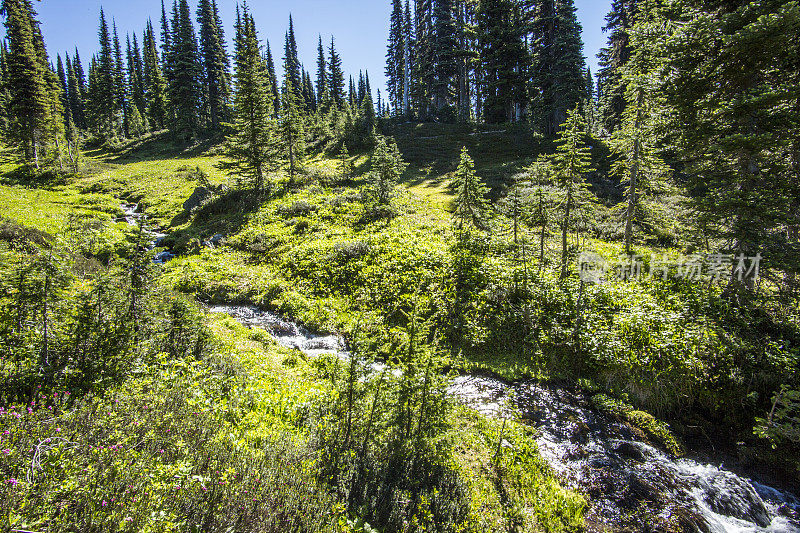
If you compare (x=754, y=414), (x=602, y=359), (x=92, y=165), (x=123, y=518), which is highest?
(x=92, y=165)

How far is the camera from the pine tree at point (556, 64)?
3497 cm

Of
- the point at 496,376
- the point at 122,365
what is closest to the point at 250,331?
the point at 122,365

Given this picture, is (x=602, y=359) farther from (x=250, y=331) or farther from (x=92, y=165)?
(x=92, y=165)

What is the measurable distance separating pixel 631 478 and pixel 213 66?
69961mm

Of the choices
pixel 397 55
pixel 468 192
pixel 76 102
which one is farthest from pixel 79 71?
pixel 468 192

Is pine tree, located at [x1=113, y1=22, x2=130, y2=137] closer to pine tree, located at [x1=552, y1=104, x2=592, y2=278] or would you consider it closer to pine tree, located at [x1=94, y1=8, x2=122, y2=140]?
pine tree, located at [x1=94, y1=8, x2=122, y2=140]

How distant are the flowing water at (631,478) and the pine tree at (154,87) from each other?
71.1 metres

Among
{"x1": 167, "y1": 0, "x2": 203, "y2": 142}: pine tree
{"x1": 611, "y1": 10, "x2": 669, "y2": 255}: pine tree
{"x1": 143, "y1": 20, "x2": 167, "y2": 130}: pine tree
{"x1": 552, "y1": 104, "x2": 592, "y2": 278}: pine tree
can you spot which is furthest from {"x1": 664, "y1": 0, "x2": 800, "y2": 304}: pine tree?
{"x1": 143, "y1": 20, "x2": 167, "y2": 130}: pine tree

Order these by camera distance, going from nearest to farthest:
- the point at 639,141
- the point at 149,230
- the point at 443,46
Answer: the point at 639,141, the point at 149,230, the point at 443,46

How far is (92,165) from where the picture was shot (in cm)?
3759

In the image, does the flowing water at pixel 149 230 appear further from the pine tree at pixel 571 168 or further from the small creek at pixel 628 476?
the pine tree at pixel 571 168

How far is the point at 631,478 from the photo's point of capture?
7535 millimetres

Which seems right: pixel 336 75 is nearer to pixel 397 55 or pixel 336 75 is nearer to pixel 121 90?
pixel 397 55

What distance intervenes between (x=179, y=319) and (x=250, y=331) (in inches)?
152
